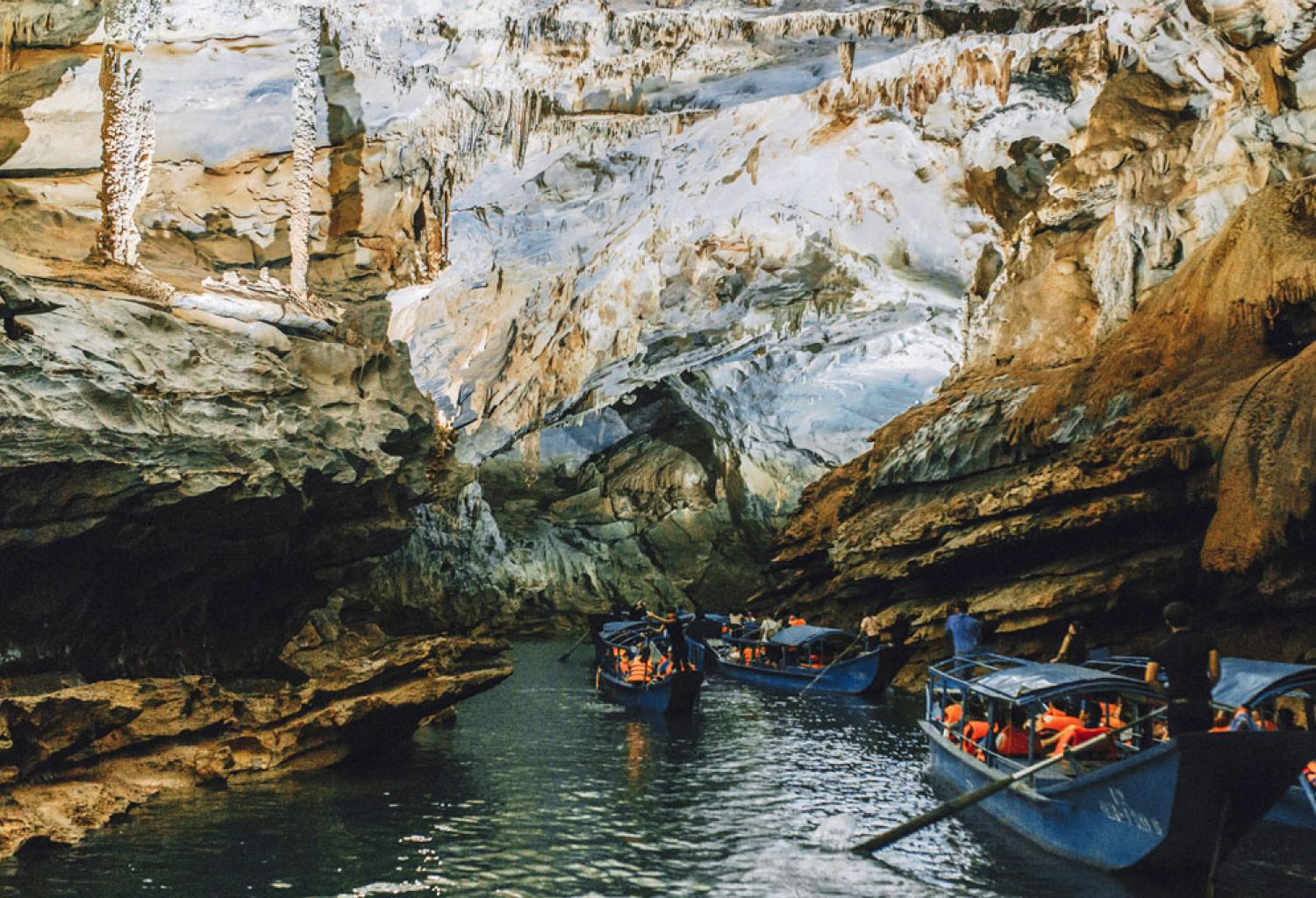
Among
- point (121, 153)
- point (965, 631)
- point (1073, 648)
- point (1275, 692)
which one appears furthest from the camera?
point (121, 153)

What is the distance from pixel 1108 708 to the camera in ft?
46.0

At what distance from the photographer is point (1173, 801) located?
29.6ft

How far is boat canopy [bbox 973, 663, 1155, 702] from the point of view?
37.1 ft

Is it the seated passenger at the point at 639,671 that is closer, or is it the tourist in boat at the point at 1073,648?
A: the tourist in boat at the point at 1073,648

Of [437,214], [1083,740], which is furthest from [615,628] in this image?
[1083,740]

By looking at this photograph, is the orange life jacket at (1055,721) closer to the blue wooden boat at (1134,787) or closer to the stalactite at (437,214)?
the blue wooden boat at (1134,787)

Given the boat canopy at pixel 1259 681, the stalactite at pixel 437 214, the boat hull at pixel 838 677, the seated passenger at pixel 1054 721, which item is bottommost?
the boat hull at pixel 838 677

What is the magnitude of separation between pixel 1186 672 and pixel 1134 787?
1.13 m

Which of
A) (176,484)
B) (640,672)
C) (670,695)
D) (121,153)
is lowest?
(640,672)

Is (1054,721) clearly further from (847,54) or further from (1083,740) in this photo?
(847,54)

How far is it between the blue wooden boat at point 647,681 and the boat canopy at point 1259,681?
32.7 feet

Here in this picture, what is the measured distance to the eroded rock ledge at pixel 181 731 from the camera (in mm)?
11680

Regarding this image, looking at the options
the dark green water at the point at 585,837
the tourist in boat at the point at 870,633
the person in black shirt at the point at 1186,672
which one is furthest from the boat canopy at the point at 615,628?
the person in black shirt at the point at 1186,672

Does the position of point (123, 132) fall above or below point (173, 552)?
above
